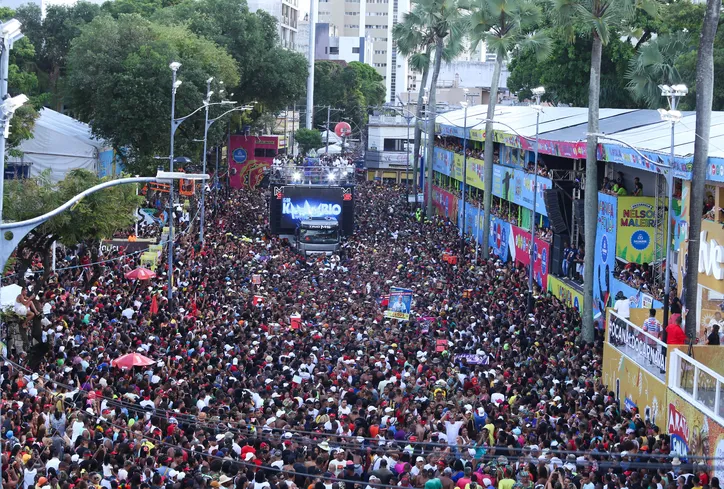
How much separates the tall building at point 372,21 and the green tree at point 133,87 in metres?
122

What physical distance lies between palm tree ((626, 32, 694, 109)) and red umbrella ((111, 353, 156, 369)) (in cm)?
3146

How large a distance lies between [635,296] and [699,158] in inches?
284

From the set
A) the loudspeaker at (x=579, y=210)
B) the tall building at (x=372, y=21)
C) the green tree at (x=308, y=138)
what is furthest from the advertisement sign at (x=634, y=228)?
the tall building at (x=372, y=21)

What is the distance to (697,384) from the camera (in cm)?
1947

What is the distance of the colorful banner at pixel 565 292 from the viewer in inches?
1340

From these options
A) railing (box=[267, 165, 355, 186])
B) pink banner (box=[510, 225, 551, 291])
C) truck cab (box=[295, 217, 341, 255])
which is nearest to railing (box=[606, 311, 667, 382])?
pink banner (box=[510, 225, 551, 291])

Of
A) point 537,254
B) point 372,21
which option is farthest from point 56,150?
point 372,21

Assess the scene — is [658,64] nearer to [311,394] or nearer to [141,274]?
[141,274]

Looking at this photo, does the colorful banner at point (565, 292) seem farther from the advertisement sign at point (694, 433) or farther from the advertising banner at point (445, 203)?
the advertising banner at point (445, 203)

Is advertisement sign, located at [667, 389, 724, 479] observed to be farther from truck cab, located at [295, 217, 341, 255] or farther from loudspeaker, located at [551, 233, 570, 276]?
truck cab, located at [295, 217, 341, 255]

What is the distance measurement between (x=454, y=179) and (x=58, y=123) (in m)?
22.2

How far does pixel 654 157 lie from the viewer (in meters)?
28.4

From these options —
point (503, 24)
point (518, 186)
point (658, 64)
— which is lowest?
point (518, 186)

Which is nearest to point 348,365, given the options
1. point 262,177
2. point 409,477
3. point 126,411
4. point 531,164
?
point 126,411
